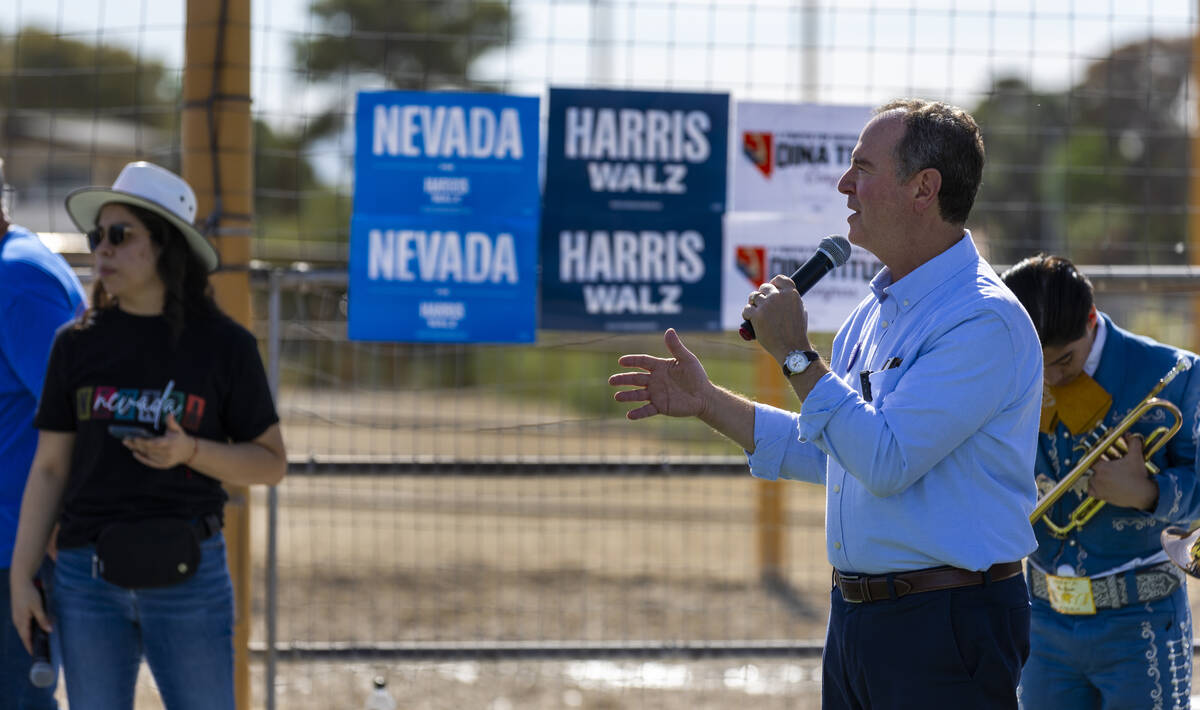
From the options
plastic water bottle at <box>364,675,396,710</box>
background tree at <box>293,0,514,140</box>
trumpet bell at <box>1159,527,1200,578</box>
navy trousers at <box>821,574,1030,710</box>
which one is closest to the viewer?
navy trousers at <box>821,574,1030,710</box>

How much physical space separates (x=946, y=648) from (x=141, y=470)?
7.57ft

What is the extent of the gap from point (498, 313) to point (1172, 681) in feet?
8.85

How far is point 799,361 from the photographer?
264 cm

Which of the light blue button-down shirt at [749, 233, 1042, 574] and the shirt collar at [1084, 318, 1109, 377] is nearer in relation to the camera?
the light blue button-down shirt at [749, 233, 1042, 574]

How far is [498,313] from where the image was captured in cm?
497

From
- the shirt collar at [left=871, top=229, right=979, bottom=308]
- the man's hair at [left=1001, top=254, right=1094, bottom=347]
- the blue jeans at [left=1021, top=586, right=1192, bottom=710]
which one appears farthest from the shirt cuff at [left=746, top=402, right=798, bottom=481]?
the blue jeans at [left=1021, top=586, right=1192, bottom=710]

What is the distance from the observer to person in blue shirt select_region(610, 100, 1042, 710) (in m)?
2.61

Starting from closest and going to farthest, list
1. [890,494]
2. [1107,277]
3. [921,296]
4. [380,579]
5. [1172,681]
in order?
[890,494] < [921,296] < [1172,681] < [1107,277] < [380,579]

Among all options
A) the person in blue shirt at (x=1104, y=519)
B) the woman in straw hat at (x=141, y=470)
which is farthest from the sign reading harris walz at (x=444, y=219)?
the person in blue shirt at (x=1104, y=519)

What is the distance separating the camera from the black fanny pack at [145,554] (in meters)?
3.54

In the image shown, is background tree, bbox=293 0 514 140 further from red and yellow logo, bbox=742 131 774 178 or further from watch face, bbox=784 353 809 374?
watch face, bbox=784 353 809 374

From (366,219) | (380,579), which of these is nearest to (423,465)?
(366,219)

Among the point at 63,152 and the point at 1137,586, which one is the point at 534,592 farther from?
the point at 63,152

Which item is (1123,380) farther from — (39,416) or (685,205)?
(39,416)
